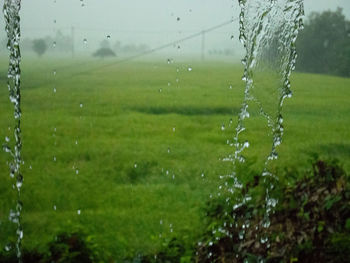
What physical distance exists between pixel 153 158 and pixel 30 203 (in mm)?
899

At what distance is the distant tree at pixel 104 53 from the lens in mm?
4172

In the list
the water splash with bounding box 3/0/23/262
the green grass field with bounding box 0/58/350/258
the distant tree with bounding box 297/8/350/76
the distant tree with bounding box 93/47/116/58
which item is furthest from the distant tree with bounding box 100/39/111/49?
the distant tree with bounding box 297/8/350/76

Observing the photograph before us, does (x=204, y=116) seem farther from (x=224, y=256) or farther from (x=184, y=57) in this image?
(x=224, y=256)

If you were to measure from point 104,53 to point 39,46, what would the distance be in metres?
0.57

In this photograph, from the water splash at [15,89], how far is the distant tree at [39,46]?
222mm

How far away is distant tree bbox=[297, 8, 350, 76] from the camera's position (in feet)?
12.4

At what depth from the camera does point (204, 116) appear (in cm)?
385

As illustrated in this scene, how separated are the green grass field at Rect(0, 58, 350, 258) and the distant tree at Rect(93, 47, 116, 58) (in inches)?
3.1

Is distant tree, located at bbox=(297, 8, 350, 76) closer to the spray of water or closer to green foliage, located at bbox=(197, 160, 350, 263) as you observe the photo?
the spray of water

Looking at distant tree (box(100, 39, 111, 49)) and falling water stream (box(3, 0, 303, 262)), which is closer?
falling water stream (box(3, 0, 303, 262))

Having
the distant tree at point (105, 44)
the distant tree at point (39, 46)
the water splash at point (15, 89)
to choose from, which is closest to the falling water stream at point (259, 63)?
the water splash at point (15, 89)

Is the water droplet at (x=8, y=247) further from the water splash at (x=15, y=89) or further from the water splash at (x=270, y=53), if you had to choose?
the water splash at (x=270, y=53)

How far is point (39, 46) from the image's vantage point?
398 centimetres

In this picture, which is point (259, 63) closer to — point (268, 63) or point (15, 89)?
point (268, 63)
